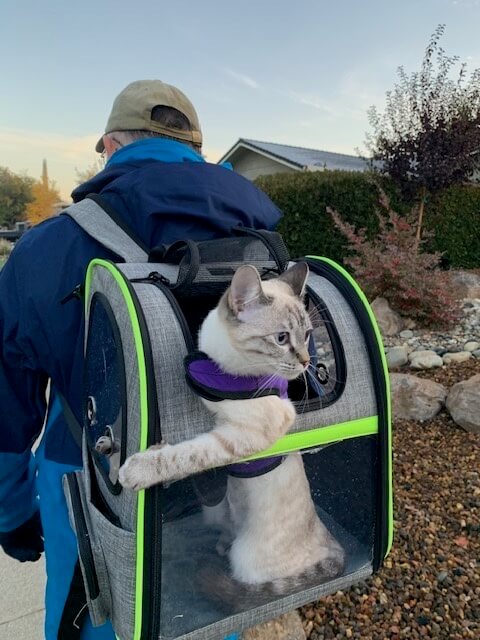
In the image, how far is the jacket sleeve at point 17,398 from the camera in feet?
4.69

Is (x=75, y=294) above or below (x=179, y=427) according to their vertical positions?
above

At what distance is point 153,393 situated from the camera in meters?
1.06

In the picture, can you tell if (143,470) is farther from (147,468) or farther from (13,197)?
(13,197)

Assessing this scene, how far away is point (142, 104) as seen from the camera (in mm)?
1624

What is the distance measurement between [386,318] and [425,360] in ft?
3.64

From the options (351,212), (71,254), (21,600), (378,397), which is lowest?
(21,600)

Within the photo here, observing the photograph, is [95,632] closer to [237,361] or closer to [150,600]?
[150,600]

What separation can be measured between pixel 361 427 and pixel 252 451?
32cm

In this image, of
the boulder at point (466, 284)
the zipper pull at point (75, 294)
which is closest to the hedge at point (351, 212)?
the boulder at point (466, 284)

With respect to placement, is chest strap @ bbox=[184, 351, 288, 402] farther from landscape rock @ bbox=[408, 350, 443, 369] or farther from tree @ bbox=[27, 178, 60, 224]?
tree @ bbox=[27, 178, 60, 224]

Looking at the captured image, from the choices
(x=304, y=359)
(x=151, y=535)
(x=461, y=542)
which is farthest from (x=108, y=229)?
(x=461, y=542)

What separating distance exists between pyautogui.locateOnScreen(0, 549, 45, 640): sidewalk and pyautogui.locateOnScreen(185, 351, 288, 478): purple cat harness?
2057mm

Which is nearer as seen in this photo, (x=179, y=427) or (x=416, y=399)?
(x=179, y=427)

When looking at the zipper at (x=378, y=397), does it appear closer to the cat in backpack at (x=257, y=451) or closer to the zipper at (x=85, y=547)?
the cat in backpack at (x=257, y=451)
